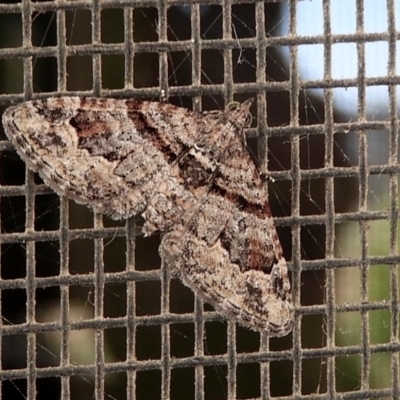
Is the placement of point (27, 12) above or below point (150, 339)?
above

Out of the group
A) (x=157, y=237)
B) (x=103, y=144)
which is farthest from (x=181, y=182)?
(x=157, y=237)

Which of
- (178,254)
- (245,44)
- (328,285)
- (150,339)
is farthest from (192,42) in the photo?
(150,339)

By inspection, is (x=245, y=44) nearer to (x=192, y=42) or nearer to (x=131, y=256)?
(x=192, y=42)

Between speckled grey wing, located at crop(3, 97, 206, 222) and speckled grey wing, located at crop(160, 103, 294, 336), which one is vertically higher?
speckled grey wing, located at crop(3, 97, 206, 222)

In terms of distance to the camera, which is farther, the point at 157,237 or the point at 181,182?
the point at 157,237

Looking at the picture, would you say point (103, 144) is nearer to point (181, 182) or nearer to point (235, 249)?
point (181, 182)

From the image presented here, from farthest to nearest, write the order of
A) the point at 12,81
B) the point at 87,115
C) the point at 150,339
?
the point at 150,339 → the point at 12,81 → the point at 87,115
